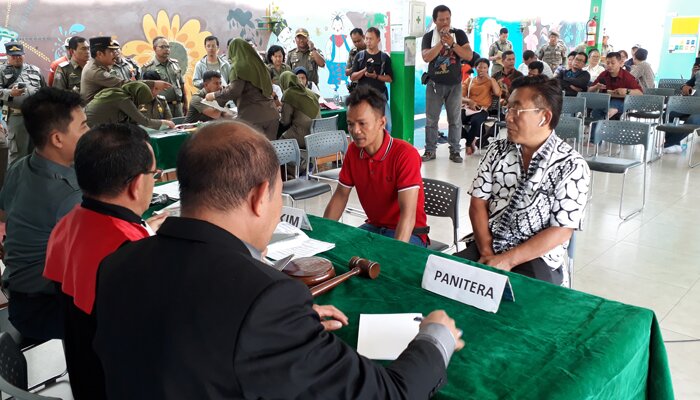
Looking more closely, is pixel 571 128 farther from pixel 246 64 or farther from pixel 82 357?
pixel 82 357

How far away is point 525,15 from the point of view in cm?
1319

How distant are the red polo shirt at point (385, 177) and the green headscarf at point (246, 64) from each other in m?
2.82

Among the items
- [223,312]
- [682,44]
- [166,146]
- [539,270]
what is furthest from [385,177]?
[682,44]

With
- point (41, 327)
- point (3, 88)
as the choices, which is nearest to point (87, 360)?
point (41, 327)

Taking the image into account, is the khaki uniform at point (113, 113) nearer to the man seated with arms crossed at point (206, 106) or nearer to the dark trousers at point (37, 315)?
the man seated with arms crossed at point (206, 106)

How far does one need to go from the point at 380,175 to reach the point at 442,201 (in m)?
0.45

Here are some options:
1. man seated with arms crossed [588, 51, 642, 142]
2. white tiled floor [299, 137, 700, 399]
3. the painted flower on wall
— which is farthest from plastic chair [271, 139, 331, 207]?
man seated with arms crossed [588, 51, 642, 142]

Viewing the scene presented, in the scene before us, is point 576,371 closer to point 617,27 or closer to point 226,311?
point 226,311

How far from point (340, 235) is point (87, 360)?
953 millimetres

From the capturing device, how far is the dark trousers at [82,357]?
1.30 meters

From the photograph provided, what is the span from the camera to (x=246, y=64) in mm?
5035

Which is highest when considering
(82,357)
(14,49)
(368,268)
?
(14,49)

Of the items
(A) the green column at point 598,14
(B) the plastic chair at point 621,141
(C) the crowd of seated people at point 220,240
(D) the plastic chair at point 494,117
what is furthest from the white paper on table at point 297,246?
(A) the green column at point 598,14

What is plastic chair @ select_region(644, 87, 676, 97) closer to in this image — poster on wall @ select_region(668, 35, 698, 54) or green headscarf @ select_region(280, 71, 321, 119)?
green headscarf @ select_region(280, 71, 321, 119)
